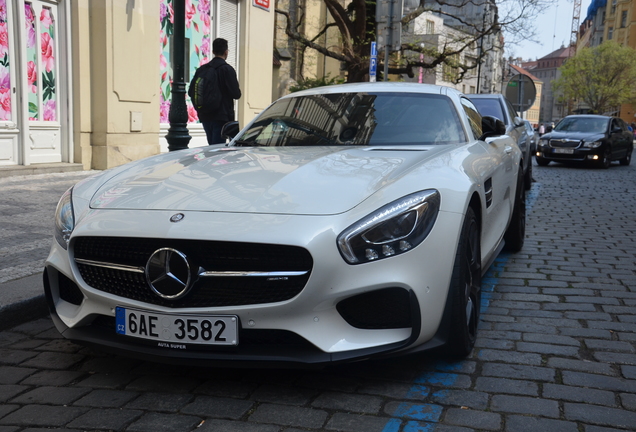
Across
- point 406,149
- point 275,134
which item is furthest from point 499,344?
point 275,134

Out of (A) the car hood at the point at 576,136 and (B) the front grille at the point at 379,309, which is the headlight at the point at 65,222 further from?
(A) the car hood at the point at 576,136

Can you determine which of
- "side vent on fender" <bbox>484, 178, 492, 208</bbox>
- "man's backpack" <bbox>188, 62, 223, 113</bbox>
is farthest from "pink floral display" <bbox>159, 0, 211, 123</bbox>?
"side vent on fender" <bbox>484, 178, 492, 208</bbox>

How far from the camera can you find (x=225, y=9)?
15375 mm

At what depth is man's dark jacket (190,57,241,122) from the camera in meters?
8.91

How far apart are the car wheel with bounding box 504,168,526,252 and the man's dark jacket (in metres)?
4.13

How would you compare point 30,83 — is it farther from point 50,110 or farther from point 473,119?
point 473,119

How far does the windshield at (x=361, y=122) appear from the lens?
447cm

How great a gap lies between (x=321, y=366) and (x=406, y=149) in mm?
1661

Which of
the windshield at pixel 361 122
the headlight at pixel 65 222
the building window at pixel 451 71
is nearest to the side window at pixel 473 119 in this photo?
the windshield at pixel 361 122

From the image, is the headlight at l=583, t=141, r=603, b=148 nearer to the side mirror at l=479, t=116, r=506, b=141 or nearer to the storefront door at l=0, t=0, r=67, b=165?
the storefront door at l=0, t=0, r=67, b=165

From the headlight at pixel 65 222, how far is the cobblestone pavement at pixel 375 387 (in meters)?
0.63

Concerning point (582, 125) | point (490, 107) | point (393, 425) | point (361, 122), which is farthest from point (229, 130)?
point (582, 125)

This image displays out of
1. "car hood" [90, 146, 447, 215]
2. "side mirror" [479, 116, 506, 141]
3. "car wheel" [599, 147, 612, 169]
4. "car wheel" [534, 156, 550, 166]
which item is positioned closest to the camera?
"car hood" [90, 146, 447, 215]

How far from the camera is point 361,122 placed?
15.1 feet
